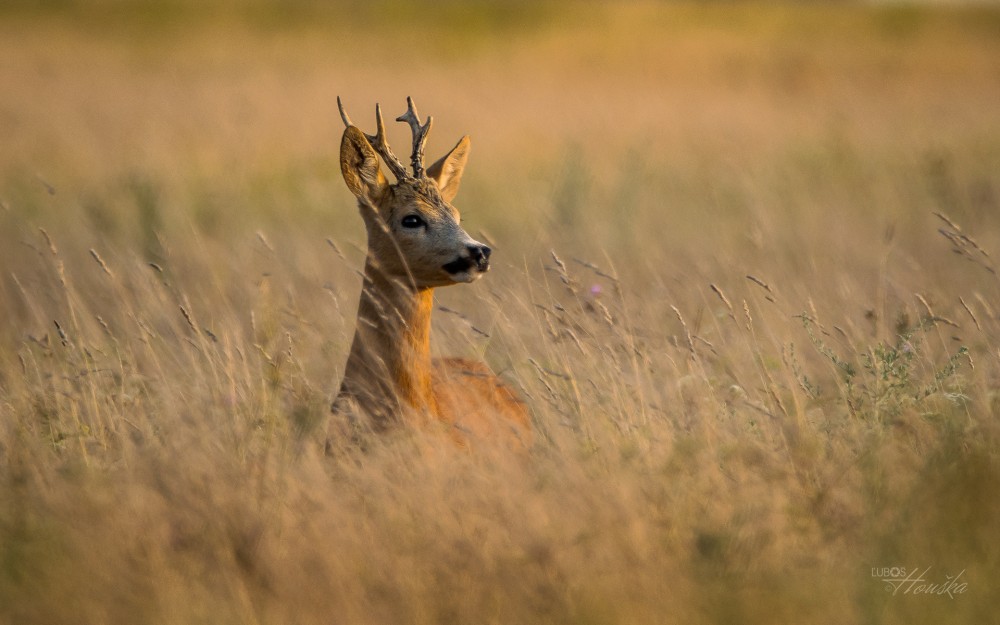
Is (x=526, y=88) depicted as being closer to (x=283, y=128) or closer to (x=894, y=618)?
(x=283, y=128)

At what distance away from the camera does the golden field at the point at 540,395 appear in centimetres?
331

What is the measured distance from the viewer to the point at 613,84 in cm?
2528

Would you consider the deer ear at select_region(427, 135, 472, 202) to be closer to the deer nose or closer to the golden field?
the golden field

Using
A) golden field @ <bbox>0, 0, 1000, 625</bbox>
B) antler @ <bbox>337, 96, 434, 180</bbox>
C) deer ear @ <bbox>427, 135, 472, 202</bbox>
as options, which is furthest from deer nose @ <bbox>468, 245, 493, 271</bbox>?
deer ear @ <bbox>427, 135, 472, 202</bbox>

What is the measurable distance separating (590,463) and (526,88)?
20352 mm

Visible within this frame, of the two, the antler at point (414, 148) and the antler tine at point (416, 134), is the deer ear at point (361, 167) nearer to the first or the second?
the antler at point (414, 148)

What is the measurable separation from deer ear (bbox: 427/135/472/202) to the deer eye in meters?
0.46

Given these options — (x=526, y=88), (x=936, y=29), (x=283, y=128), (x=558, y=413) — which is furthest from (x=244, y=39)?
(x=558, y=413)

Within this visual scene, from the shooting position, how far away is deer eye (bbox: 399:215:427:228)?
5074 mm

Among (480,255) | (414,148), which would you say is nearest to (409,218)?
(414,148)

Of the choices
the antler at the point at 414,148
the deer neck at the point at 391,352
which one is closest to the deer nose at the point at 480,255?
the deer neck at the point at 391,352

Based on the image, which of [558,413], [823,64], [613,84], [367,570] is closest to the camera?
[367,570]

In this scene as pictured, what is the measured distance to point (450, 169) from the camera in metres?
5.70

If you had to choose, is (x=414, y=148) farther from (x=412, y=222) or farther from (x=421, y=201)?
(x=412, y=222)
